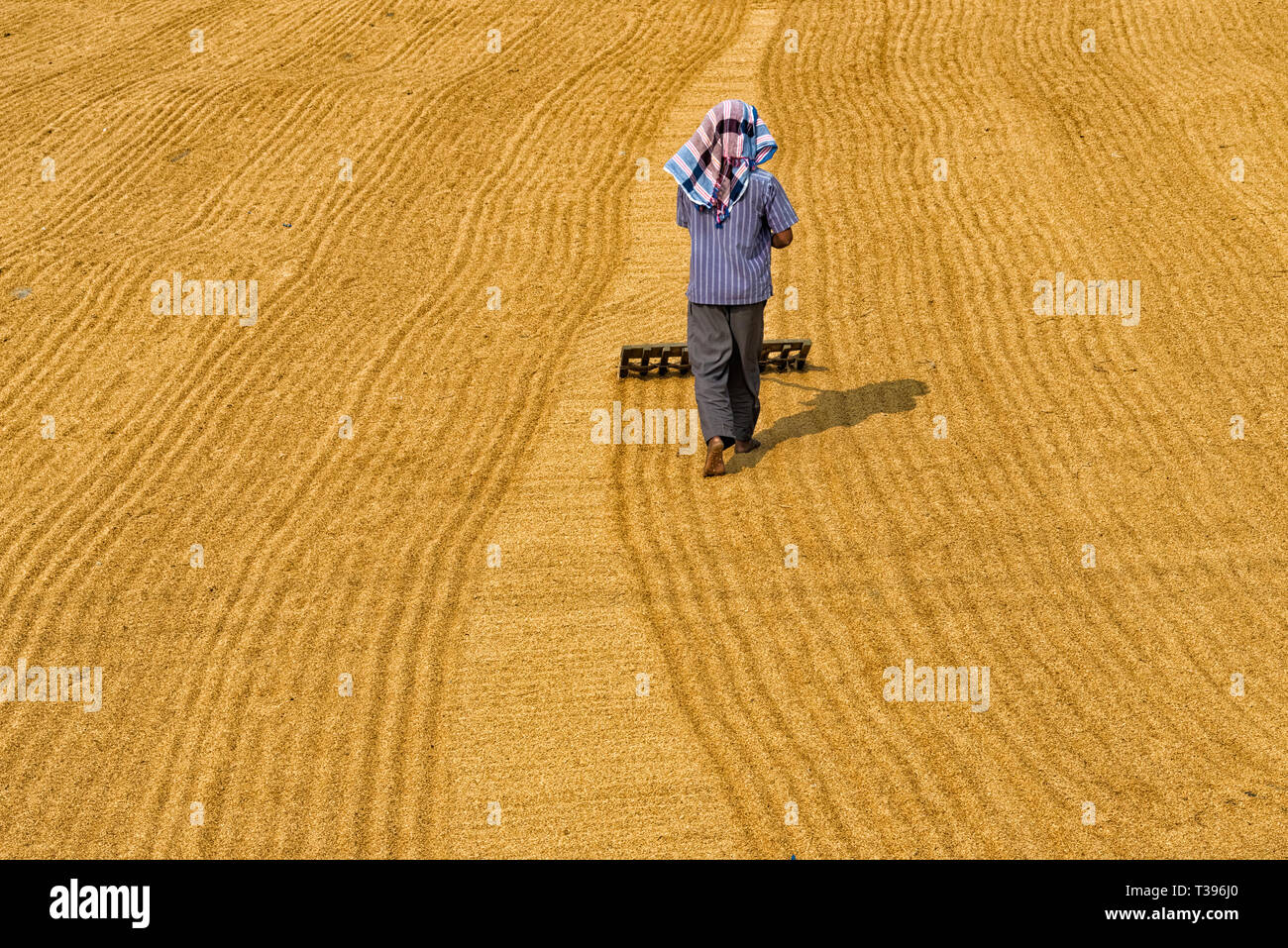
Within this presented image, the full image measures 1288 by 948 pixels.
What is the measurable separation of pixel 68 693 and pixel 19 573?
3.69 feet

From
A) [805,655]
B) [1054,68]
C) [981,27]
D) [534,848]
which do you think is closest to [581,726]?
[534,848]

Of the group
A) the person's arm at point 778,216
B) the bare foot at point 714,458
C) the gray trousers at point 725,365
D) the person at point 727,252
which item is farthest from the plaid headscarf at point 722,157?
the bare foot at point 714,458

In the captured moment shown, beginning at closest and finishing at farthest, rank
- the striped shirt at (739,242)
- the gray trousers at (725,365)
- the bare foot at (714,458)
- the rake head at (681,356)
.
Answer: the striped shirt at (739,242) → the gray trousers at (725,365) → the bare foot at (714,458) → the rake head at (681,356)

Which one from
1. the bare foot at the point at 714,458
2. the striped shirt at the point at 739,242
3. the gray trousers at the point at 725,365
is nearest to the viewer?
the striped shirt at the point at 739,242

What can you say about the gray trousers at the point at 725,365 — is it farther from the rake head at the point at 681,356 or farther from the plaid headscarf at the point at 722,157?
the rake head at the point at 681,356

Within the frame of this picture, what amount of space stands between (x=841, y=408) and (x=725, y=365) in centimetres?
107

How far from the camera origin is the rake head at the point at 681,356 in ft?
26.1

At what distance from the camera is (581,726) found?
5223 mm

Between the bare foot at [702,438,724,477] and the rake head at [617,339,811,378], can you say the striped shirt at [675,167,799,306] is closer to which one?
the bare foot at [702,438,724,477]

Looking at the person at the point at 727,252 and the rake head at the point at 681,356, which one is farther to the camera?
the rake head at the point at 681,356

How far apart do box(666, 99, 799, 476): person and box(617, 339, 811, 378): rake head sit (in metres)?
1.02

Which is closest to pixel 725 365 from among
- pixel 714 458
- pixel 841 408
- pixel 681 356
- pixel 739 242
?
pixel 714 458

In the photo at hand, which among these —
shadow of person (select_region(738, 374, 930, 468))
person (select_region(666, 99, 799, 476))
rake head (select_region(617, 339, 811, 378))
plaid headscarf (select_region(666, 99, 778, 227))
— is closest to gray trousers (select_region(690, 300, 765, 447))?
person (select_region(666, 99, 799, 476))

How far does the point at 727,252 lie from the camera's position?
668 centimetres
